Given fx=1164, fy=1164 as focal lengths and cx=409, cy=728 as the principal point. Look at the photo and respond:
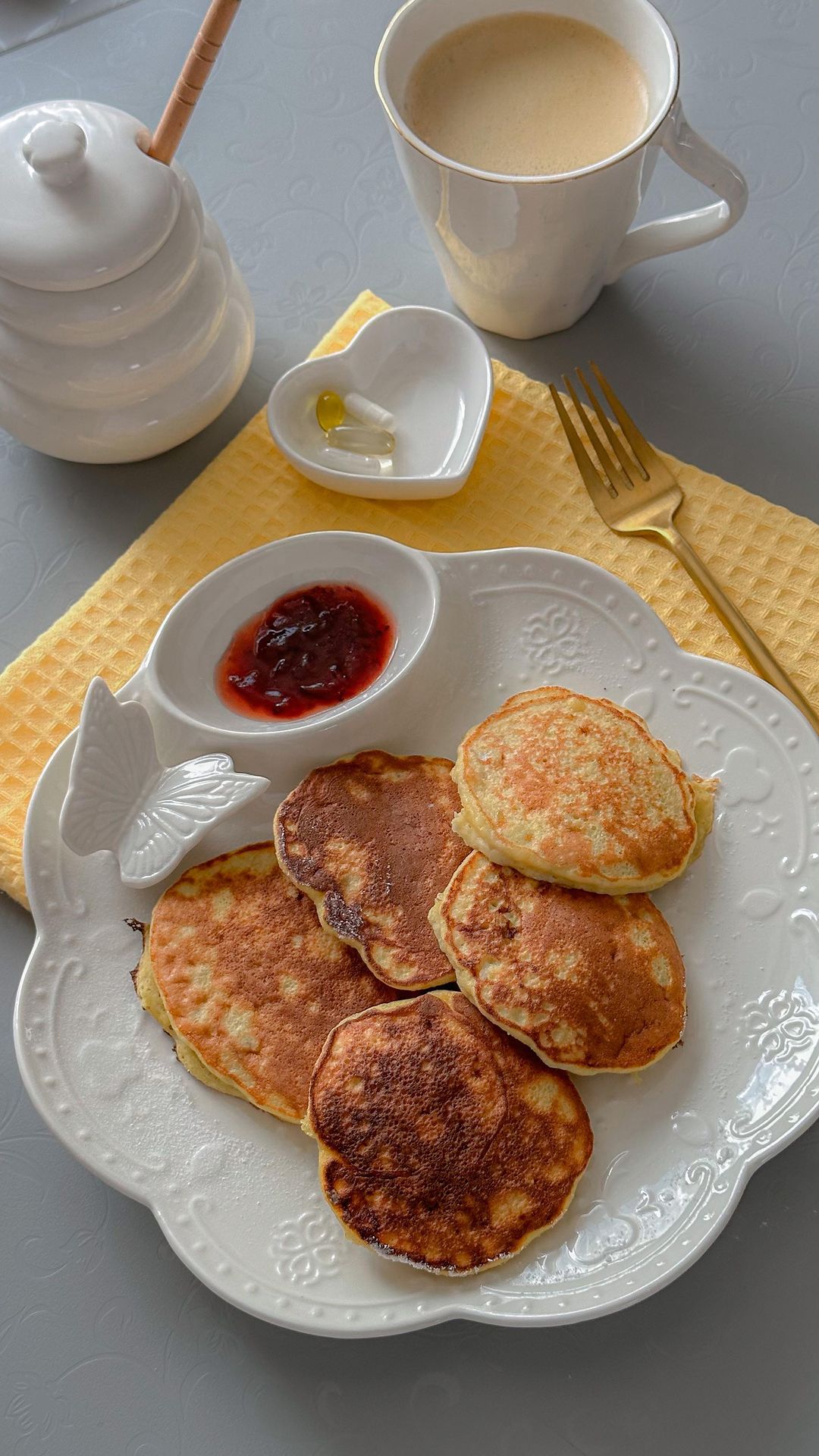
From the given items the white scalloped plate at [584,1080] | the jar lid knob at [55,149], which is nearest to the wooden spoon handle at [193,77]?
the jar lid knob at [55,149]

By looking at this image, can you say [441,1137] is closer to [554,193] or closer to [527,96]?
[554,193]

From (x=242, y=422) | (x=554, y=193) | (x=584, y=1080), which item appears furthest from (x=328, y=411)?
(x=584, y=1080)

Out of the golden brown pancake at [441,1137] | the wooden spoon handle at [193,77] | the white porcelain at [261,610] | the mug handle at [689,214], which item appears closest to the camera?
the golden brown pancake at [441,1137]

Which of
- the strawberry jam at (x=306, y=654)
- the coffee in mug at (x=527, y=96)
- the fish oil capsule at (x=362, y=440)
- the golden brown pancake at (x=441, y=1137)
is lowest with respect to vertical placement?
the golden brown pancake at (x=441, y=1137)

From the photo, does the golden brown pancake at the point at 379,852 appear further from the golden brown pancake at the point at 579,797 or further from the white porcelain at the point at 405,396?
the white porcelain at the point at 405,396

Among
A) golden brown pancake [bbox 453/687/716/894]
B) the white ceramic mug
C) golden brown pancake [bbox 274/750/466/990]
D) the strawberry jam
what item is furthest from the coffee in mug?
golden brown pancake [bbox 274/750/466/990]

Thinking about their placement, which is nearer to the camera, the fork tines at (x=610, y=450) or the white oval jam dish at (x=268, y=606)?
the white oval jam dish at (x=268, y=606)
